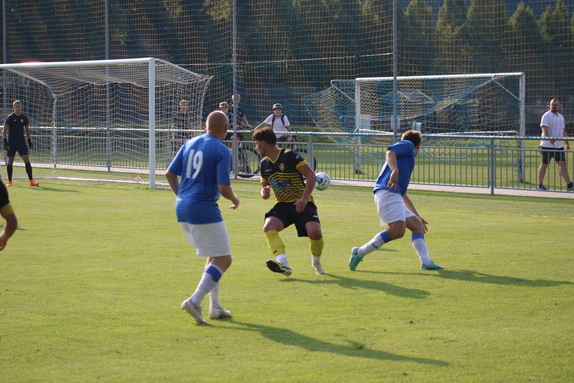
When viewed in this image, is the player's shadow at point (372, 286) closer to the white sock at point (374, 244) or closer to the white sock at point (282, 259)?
the white sock at point (282, 259)

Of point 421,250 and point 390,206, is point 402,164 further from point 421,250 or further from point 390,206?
point 421,250

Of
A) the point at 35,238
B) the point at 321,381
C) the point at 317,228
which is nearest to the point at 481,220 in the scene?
the point at 317,228

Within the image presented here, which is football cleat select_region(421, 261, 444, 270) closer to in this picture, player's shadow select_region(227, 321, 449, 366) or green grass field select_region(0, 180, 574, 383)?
green grass field select_region(0, 180, 574, 383)

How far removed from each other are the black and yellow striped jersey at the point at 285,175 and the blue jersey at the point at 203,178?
2.09 m

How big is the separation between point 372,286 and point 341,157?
43.6 feet

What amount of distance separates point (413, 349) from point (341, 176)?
15114 mm

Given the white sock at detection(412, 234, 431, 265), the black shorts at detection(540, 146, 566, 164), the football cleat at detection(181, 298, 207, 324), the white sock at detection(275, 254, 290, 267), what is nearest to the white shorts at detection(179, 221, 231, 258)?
the football cleat at detection(181, 298, 207, 324)

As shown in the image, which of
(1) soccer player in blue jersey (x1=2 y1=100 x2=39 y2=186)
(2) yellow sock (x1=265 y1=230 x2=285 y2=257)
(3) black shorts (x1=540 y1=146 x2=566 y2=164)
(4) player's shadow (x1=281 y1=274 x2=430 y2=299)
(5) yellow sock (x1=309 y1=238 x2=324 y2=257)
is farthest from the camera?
(1) soccer player in blue jersey (x1=2 y1=100 x2=39 y2=186)

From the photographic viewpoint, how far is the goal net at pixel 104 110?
2059 cm

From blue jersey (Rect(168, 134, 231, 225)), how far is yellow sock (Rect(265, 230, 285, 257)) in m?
1.86

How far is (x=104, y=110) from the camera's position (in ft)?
80.2

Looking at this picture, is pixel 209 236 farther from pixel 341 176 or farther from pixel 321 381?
pixel 341 176

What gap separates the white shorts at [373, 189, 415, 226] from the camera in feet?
27.5

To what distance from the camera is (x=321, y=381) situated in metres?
4.66
